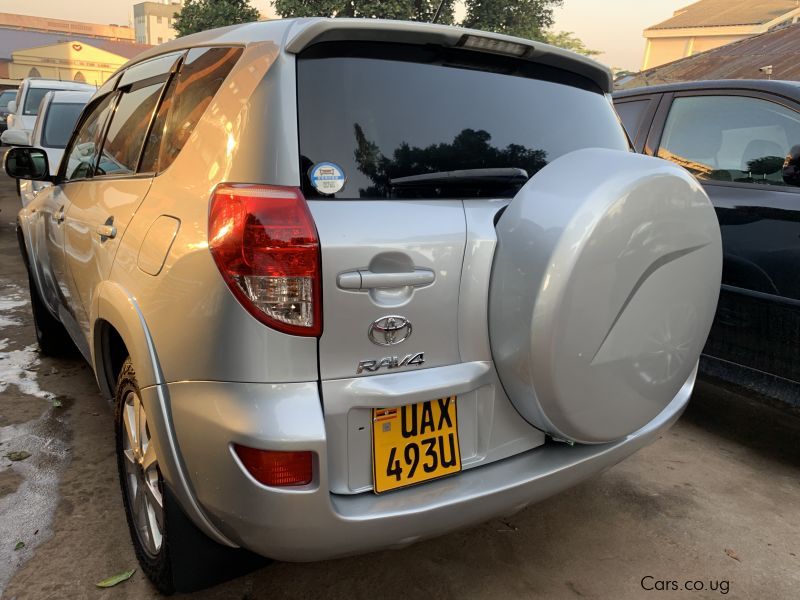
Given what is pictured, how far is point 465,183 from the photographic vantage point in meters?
1.71

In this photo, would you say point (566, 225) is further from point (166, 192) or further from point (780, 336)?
point (780, 336)

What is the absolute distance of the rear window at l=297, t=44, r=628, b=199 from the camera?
1.54m

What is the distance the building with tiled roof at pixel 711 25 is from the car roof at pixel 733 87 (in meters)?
27.8

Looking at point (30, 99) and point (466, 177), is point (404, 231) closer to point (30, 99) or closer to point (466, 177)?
point (466, 177)

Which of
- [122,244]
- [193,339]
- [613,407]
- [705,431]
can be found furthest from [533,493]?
[705,431]

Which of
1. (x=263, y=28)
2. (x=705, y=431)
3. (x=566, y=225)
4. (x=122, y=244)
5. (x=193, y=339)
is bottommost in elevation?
(x=705, y=431)

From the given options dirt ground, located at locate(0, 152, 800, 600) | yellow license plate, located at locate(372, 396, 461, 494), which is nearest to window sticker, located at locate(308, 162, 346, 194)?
yellow license plate, located at locate(372, 396, 461, 494)

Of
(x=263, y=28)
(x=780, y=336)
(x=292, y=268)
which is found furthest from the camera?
(x=780, y=336)

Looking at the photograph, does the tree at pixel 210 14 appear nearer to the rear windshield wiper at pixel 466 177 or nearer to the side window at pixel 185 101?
the side window at pixel 185 101

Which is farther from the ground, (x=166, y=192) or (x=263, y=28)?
(x=263, y=28)

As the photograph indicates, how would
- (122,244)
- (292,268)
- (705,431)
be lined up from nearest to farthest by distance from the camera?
1. (292,268)
2. (122,244)
3. (705,431)

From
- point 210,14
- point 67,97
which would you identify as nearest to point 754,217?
point 67,97

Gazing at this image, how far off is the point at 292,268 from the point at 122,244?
2.61ft

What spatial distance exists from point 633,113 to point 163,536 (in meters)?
3.38
